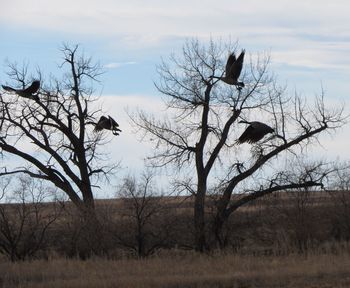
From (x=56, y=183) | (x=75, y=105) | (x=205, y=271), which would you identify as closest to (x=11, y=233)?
(x=56, y=183)

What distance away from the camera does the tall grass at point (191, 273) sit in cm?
1477

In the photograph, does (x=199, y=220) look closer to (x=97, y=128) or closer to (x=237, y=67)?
(x=237, y=67)

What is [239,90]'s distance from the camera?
27.0 metres

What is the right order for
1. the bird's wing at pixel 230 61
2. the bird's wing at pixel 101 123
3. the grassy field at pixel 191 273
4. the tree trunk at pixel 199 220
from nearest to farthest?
the grassy field at pixel 191 273, the bird's wing at pixel 230 61, the tree trunk at pixel 199 220, the bird's wing at pixel 101 123

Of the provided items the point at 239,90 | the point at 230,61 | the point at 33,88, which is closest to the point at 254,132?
the point at 239,90

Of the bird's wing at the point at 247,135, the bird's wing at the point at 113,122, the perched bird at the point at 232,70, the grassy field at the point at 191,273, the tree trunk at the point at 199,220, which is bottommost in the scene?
the grassy field at the point at 191,273

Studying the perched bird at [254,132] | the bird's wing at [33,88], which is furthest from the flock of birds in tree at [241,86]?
the bird's wing at [33,88]

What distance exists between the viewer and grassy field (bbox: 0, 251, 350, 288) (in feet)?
48.5

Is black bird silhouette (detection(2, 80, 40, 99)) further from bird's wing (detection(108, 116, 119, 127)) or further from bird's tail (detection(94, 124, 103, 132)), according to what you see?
bird's wing (detection(108, 116, 119, 127))

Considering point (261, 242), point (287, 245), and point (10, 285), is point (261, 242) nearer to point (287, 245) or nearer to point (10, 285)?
point (287, 245)

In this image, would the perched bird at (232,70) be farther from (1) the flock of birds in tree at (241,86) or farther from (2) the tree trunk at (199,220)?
(2) the tree trunk at (199,220)

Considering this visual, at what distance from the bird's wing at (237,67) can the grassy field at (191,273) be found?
8161 mm

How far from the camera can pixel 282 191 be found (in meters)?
28.9

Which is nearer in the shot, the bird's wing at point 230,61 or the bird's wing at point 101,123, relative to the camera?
the bird's wing at point 230,61
